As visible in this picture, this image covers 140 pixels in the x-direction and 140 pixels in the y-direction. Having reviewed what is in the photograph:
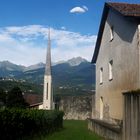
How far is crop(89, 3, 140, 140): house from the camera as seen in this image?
700 inches

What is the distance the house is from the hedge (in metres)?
3.49

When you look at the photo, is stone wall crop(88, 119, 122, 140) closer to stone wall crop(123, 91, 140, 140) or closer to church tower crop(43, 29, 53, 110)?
stone wall crop(123, 91, 140, 140)

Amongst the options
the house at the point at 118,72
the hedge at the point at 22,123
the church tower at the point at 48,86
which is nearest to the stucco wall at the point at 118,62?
the house at the point at 118,72

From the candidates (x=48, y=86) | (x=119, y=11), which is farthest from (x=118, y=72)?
(x=48, y=86)

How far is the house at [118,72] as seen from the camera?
58.3ft

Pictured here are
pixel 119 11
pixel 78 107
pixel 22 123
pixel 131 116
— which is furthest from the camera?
pixel 78 107

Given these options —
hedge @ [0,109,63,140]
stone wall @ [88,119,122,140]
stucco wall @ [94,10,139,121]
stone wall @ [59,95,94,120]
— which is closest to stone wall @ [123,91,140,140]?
stone wall @ [88,119,122,140]

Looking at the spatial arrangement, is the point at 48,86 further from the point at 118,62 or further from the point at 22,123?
the point at 22,123

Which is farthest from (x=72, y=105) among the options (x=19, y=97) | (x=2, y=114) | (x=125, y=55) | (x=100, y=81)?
(x=2, y=114)

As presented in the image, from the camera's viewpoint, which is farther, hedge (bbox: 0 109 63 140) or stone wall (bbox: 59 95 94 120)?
stone wall (bbox: 59 95 94 120)

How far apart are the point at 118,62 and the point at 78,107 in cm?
2596

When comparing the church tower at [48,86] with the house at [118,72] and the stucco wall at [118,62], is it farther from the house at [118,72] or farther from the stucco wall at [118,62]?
the stucco wall at [118,62]

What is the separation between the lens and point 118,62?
2550cm

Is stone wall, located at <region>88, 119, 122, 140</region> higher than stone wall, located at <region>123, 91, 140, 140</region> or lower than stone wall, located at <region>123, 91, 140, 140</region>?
lower
